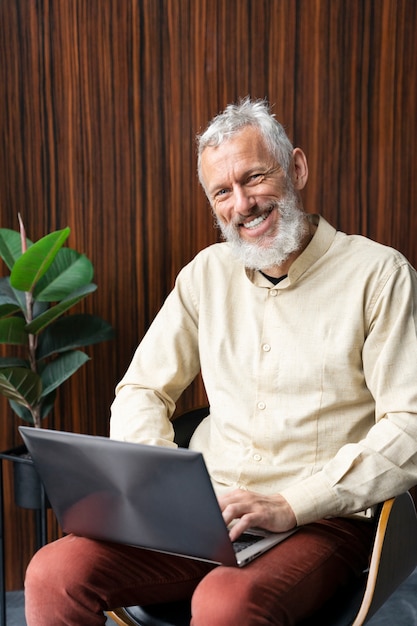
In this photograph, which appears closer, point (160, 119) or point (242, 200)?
point (242, 200)

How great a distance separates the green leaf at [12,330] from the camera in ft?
7.86

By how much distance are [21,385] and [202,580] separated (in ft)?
3.46

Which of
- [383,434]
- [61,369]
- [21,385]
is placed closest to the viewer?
[383,434]

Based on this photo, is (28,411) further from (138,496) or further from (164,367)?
(138,496)

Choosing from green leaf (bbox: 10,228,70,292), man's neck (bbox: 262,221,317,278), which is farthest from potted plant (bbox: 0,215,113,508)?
man's neck (bbox: 262,221,317,278)

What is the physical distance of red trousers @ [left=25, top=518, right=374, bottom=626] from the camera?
1495mm

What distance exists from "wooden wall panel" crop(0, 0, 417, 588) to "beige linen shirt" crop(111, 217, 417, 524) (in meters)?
0.73

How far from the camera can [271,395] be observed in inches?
76.6

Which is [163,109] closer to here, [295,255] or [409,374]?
[295,255]

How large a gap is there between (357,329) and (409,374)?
163mm

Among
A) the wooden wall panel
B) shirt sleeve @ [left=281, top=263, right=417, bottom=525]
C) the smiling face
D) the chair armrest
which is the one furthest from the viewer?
the wooden wall panel

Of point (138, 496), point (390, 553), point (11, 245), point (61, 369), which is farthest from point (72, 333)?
point (390, 553)

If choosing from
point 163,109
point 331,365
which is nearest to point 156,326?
point 331,365

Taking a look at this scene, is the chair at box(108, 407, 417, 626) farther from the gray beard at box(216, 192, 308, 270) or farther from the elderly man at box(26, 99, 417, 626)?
the gray beard at box(216, 192, 308, 270)
